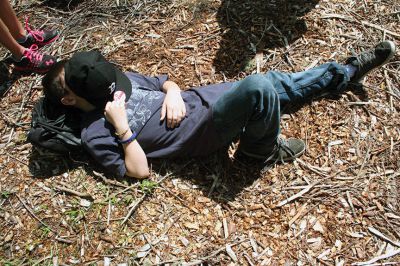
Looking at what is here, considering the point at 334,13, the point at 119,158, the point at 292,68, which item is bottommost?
the point at 119,158

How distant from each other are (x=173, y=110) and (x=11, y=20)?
1.93 meters

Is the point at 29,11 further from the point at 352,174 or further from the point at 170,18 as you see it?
the point at 352,174

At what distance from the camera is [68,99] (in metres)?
2.80

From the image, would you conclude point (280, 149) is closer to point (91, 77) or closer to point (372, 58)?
point (372, 58)

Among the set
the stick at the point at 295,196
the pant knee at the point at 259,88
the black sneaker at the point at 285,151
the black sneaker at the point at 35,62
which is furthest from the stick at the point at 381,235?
the black sneaker at the point at 35,62

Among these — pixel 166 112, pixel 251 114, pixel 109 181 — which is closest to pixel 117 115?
pixel 166 112

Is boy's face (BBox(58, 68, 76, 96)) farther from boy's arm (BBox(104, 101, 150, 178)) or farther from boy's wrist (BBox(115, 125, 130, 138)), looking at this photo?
boy's wrist (BBox(115, 125, 130, 138))

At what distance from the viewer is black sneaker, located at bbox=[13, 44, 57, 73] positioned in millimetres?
3607

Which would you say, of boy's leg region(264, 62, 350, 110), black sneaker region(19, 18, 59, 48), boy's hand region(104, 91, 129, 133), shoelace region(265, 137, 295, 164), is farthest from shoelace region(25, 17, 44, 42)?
shoelace region(265, 137, 295, 164)

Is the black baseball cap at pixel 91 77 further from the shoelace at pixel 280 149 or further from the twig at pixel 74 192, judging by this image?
the shoelace at pixel 280 149

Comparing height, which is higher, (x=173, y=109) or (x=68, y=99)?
(x=68, y=99)

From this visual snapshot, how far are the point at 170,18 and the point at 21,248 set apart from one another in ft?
7.96

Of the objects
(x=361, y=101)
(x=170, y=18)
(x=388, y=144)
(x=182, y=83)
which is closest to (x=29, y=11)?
(x=170, y=18)

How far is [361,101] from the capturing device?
10.7ft
